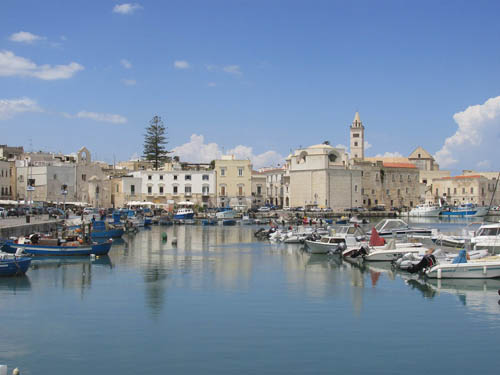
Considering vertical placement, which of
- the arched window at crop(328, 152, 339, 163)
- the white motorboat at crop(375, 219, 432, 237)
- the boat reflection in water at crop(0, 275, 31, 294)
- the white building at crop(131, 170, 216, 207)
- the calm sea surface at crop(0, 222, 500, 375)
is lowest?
the calm sea surface at crop(0, 222, 500, 375)

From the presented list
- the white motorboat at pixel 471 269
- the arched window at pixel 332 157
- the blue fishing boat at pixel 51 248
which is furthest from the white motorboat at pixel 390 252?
the arched window at pixel 332 157

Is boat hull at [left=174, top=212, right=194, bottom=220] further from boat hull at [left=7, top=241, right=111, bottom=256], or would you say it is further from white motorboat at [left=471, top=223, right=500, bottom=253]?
white motorboat at [left=471, top=223, right=500, bottom=253]

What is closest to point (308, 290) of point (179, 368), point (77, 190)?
point (179, 368)

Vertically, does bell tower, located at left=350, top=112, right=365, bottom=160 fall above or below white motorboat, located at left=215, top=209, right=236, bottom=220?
above

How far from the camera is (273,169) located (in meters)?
96.8

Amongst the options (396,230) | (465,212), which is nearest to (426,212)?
(465,212)

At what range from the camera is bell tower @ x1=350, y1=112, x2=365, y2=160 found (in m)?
97.6

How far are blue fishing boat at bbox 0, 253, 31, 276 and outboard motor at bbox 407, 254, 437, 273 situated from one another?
50.1ft

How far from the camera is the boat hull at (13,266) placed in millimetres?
22875

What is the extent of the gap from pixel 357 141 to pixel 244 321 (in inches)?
3307

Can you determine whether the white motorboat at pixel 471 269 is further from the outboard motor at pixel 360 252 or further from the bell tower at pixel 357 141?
the bell tower at pixel 357 141

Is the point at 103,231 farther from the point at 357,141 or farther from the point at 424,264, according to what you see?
the point at 357,141

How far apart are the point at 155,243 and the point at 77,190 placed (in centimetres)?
3130

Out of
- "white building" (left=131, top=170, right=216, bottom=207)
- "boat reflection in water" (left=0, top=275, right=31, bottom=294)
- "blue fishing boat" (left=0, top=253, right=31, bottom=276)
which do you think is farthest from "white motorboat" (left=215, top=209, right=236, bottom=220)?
"boat reflection in water" (left=0, top=275, right=31, bottom=294)
